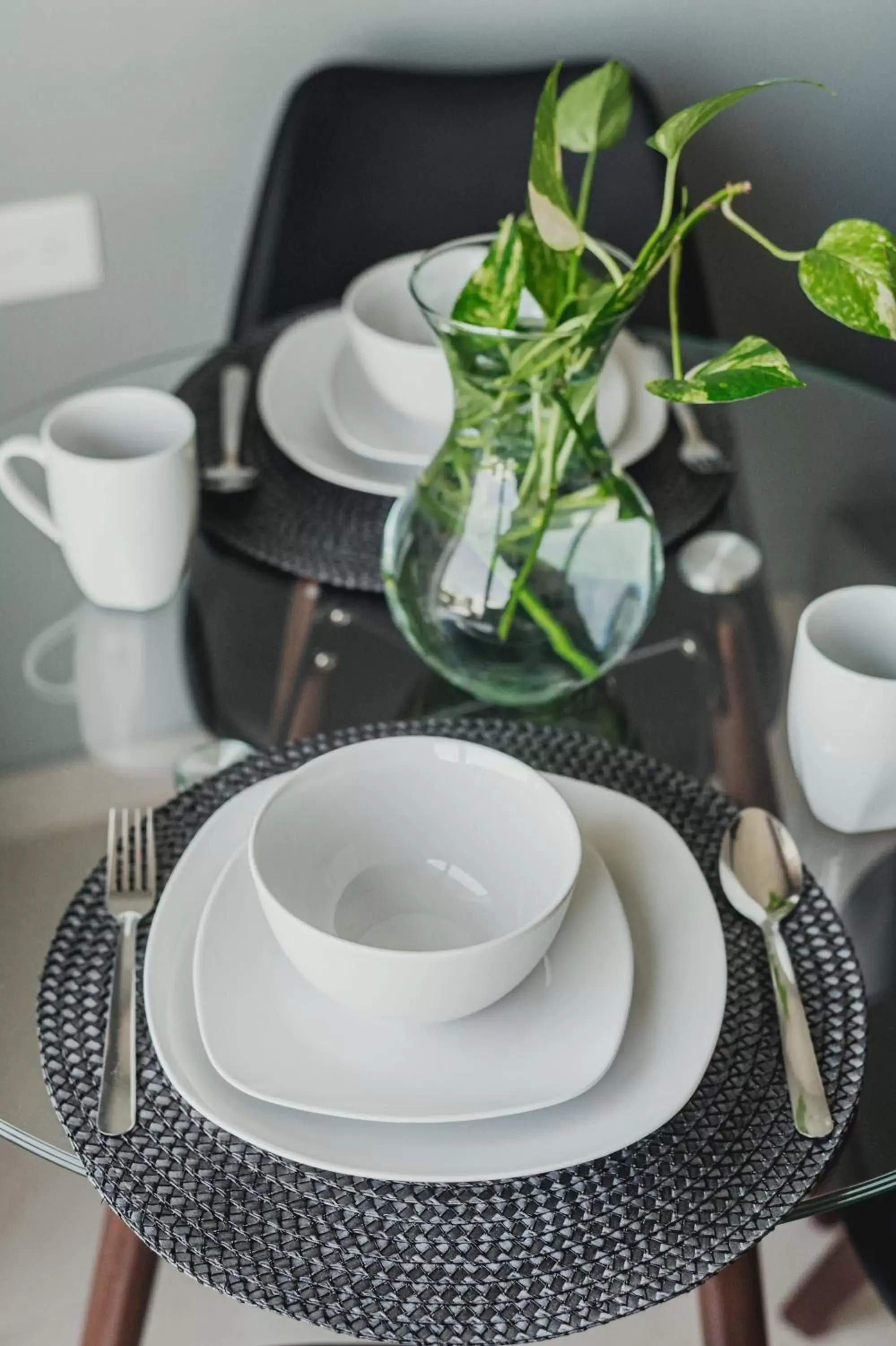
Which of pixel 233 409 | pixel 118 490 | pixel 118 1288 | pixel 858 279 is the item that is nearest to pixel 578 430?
pixel 858 279

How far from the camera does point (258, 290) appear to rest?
50.7 inches

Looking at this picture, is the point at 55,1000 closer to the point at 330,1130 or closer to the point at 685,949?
the point at 330,1130

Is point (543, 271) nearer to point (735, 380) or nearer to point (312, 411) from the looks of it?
point (735, 380)

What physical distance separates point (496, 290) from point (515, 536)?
0.38 feet

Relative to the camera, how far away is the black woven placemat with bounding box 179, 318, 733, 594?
83 cm

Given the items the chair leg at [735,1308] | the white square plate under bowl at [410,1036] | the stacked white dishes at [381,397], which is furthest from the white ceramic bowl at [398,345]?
the chair leg at [735,1308]

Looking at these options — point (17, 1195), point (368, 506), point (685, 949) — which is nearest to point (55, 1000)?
point (685, 949)

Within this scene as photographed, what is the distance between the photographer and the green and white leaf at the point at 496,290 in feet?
2.14

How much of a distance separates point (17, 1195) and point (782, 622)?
793 millimetres

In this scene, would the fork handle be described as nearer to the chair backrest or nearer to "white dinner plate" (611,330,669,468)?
"white dinner plate" (611,330,669,468)

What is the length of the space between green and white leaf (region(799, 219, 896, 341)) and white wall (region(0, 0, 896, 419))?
97cm

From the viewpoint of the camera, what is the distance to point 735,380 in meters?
0.52

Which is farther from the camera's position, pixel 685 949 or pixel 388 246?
pixel 388 246

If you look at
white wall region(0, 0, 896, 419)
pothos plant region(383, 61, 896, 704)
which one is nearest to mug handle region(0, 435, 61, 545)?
pothos plant region(383, 61, 896, 704)
